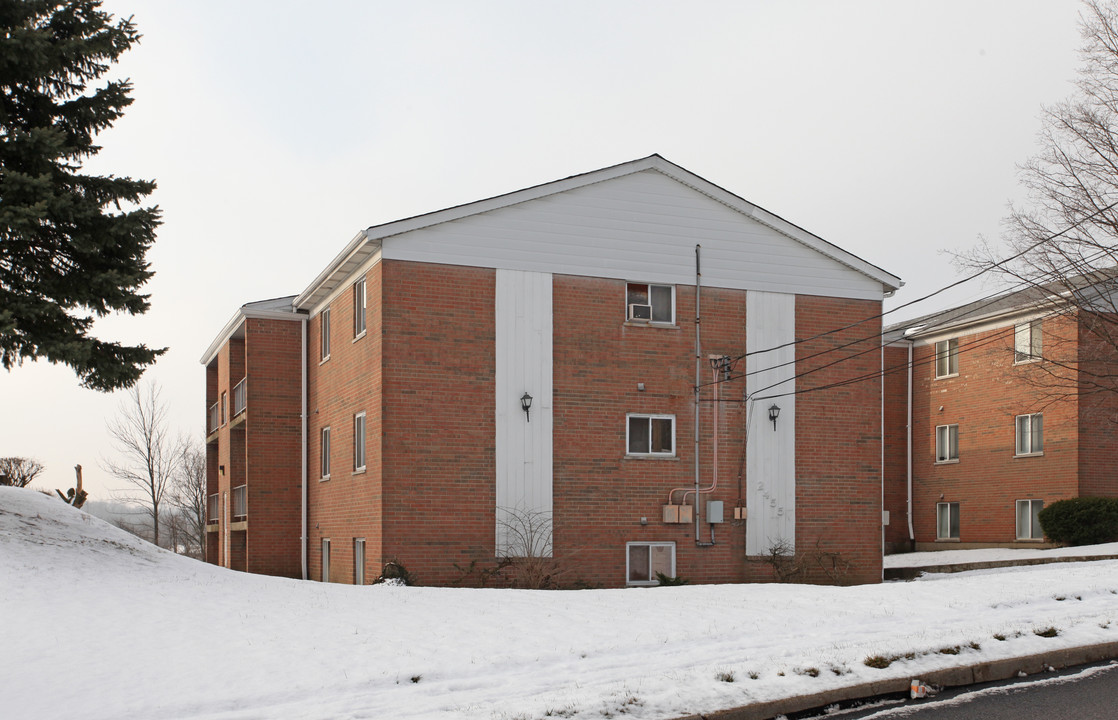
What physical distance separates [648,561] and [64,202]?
11.8 meters

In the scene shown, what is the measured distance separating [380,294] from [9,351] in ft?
19.8

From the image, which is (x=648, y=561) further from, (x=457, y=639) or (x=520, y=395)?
(x=457, y=639)

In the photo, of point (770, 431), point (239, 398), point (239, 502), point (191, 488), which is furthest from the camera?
point (191, 488)

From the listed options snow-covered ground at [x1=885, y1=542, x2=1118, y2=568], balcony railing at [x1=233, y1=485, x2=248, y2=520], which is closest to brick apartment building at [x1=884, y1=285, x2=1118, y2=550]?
snow-covered ground at [x1=885, y1=542, x2=1118, y2=568]

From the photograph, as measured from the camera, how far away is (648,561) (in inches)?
789

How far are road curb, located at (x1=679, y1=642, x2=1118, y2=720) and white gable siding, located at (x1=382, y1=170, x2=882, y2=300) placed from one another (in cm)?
1141

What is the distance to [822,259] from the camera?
2184cm

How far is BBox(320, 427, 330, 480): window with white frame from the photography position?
23391mm

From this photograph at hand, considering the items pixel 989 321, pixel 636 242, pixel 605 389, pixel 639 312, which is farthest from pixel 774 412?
A: pixel 989 321

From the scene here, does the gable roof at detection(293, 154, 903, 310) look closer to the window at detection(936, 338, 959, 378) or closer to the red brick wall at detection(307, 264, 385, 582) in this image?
the red brick wall at detection(307, 264, 385, 582)

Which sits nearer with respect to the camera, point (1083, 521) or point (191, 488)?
point (1083, 521)

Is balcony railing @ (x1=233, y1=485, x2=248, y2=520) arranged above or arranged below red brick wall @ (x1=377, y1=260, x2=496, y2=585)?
below

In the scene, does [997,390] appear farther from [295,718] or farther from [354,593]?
[295,718]

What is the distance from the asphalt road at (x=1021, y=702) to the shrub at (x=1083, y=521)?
18044mm
